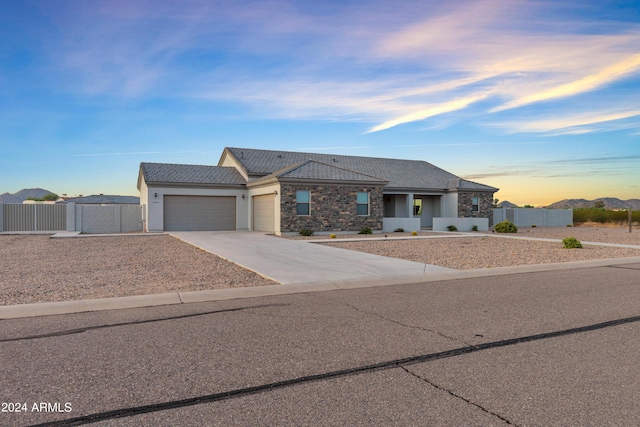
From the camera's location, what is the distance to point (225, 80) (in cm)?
2244

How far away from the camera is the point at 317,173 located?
26.5m

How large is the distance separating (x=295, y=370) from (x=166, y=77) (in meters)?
21.0

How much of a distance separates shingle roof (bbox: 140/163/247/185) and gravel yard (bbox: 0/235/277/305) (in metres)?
12.2

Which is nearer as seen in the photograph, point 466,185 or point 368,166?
point 466,185

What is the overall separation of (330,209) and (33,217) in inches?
781

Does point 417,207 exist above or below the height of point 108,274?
above

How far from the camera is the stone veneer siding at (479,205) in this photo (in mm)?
34219

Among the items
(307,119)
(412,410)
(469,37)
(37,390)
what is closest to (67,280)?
(37,390)

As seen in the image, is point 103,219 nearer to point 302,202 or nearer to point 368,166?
point 302,202

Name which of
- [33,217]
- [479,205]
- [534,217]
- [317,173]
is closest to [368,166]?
[479,205]

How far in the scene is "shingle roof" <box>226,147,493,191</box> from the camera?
32250 mm

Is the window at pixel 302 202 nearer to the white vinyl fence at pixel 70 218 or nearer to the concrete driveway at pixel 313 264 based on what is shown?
the concrete driveway at pixel 313 264

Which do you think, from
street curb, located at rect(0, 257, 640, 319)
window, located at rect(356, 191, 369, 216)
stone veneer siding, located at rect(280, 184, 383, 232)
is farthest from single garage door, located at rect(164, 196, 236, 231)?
street curb, located at rect(0, 257, 640, 319)

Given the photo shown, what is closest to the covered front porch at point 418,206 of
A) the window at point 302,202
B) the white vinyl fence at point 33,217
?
the window at point 302,202
